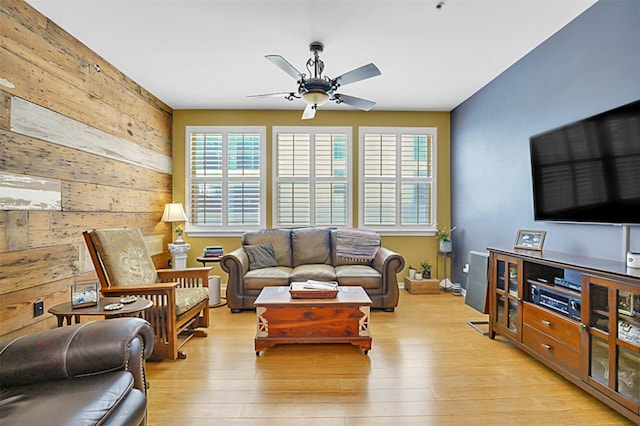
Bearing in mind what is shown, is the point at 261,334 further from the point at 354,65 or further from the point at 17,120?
the point at 354,65

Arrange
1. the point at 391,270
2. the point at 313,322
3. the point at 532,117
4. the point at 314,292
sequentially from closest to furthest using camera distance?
the point at 313,322
the point at 314,292
the point at 532,117
the point at 391,270

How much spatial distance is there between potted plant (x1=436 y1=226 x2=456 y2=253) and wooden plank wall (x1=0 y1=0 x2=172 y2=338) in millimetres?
4157

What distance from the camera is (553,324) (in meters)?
2.27

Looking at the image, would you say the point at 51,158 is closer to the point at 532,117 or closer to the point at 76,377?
the point at 76,377

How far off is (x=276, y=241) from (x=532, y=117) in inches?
129

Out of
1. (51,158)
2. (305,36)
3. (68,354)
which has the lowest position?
(68,354)

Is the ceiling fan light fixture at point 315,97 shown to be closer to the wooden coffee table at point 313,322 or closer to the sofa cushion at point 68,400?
the wooden coffee table at point 313,322

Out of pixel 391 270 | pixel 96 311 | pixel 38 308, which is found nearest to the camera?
pixel 96 311

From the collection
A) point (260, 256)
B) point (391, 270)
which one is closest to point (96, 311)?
point (260, 256)

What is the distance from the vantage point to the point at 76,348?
1374mm

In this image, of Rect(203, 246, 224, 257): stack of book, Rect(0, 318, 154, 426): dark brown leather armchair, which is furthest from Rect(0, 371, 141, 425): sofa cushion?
Rect(203, 246, 224, 257): stack of book

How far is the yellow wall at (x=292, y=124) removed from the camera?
192 inches

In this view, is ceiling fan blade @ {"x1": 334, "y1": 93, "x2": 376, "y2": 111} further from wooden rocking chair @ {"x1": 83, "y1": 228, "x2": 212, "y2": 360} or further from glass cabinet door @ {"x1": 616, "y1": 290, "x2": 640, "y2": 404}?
glass cabinet door @ {"x1": 616, "y1": 290, "x2": 640, "y2": 404}

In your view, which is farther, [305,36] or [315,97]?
[305,36]
